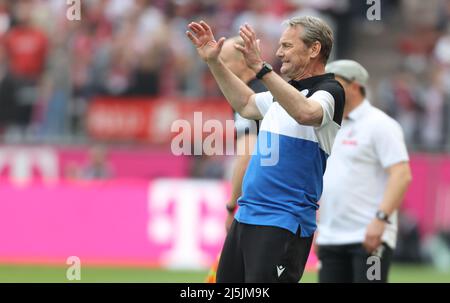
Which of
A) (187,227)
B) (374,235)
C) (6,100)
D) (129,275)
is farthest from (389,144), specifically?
(6,100)

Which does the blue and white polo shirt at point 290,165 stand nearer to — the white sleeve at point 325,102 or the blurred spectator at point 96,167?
the white sleeve at point 325,102

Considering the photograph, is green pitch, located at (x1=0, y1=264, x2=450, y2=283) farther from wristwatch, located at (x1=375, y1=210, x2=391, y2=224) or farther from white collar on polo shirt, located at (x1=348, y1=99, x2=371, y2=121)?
wristwatch, located at (x1=375, y1=210, x2=391, y2=224)

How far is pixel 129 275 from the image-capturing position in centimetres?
1456

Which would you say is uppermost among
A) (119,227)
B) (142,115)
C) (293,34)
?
(293,34)

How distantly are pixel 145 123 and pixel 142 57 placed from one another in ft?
4.50

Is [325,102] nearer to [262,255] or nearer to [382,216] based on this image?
[262,255]

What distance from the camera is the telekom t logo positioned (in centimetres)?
1600

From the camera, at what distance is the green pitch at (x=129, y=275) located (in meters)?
13.8

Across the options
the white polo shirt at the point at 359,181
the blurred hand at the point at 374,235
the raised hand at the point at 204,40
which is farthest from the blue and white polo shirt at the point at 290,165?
the white polo shirt at the point at 359,181

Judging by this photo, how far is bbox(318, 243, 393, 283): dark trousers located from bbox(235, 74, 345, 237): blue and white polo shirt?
1886 mm
